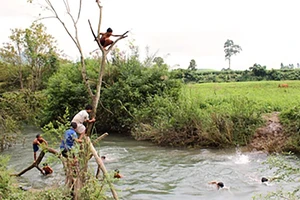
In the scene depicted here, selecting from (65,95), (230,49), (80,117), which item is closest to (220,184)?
(80,117)

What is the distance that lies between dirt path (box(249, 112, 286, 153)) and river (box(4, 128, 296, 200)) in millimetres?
450

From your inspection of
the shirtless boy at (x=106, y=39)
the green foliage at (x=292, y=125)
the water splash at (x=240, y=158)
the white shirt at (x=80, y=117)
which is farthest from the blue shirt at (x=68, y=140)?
the green foliage at (x=292, y=125)

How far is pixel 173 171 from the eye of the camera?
13922 mm

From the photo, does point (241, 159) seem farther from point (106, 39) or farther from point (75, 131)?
point (106, 39)

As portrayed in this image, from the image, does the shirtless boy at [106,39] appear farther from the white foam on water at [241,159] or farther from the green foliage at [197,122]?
the green foliage at [197,122]

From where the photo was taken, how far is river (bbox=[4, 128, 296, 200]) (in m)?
11.4

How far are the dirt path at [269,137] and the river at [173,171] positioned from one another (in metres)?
0.45

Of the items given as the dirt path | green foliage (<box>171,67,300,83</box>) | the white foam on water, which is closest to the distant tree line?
green foliage (<box>171,67,300,83</box>)

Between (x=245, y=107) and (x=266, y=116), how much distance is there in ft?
3.92

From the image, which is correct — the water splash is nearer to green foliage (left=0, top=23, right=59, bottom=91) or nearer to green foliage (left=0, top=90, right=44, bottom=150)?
green foliage (left=0, top=90, right=44, bottom=150)

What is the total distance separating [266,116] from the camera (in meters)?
17.5

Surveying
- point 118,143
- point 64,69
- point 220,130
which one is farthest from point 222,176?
point 64,69

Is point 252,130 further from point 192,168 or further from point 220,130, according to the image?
point 192,168

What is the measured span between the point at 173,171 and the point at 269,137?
460cm
